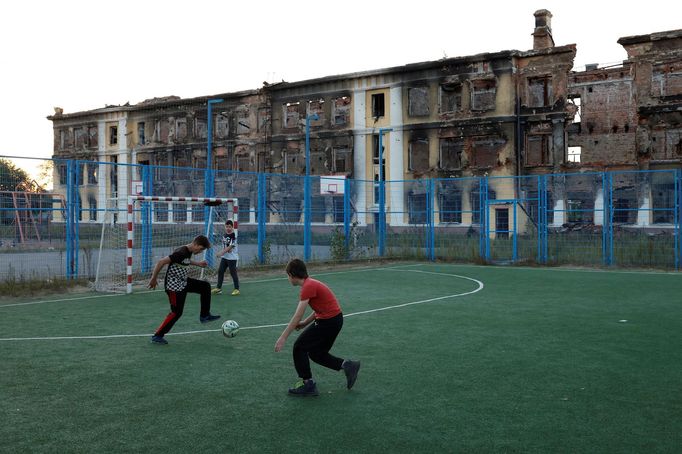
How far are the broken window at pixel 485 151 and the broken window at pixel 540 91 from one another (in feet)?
9.95

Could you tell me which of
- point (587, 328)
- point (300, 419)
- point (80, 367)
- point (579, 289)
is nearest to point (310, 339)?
point (300, 419)

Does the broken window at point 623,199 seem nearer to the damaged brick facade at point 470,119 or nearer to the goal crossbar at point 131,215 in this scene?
the damaged brick facade at point 470,119

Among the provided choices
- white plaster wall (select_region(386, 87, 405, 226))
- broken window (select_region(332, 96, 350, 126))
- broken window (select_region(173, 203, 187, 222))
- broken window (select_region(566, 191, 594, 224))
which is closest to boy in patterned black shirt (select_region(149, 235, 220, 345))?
broken window (select_region(173, 203, 187, 222))

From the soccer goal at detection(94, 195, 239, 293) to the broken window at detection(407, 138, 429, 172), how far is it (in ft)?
77.3

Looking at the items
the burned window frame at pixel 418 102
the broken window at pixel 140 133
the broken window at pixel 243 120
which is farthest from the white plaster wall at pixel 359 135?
the broken window at pixel 140 133

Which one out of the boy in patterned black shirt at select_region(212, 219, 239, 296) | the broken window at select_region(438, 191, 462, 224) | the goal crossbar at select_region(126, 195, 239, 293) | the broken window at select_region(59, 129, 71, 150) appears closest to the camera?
the goal crossbar at select_region(126, 195, 239, 293)

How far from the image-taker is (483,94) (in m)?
41.7

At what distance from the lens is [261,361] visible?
857 cm

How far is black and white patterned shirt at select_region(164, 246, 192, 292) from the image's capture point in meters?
9.77

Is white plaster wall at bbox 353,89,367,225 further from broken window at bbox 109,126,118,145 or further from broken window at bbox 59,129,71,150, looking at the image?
broken window at bbox 59,129,71,150

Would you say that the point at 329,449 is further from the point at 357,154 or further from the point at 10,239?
the point at 357,154

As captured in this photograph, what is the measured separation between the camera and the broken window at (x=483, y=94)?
41.4m

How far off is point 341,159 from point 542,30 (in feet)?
51.2

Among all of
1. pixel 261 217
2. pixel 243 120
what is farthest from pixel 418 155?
pixel 261 217
